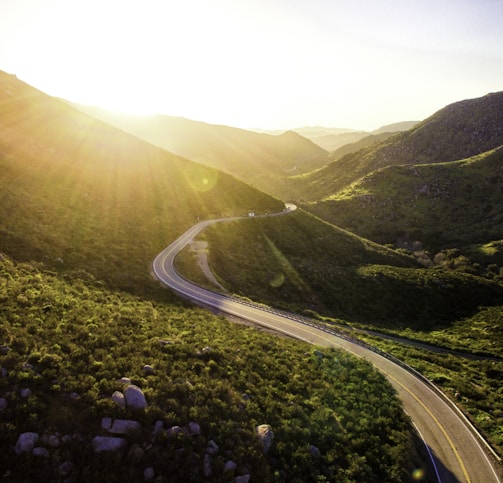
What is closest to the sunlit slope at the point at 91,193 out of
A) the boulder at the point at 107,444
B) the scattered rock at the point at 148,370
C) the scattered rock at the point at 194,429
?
the scattered rock at the point at 148,370

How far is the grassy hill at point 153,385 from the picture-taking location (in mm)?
13102

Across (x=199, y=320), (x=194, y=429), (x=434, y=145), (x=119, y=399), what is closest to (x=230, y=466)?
(x=194, y=429)

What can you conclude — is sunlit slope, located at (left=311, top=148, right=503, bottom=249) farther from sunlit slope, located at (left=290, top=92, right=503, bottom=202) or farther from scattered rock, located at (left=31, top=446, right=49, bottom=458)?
scattered rock, located at (left=31, top=446, right=49, bottom=458)

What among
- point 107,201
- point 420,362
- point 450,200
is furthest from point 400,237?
point 107,201

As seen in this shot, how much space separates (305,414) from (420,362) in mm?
20098

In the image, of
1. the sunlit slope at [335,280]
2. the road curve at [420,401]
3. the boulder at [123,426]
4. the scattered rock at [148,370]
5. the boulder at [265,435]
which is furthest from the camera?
the sunlit slope at [335,280]

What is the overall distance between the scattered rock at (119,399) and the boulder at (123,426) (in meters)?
0.87

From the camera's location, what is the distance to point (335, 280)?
198ft

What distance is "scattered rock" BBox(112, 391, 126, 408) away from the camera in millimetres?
14812

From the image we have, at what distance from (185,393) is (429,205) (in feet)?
424

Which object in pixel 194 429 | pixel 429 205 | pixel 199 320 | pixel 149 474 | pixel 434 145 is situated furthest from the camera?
pixel 434 145

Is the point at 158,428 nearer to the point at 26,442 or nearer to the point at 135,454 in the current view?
the point at 135,454

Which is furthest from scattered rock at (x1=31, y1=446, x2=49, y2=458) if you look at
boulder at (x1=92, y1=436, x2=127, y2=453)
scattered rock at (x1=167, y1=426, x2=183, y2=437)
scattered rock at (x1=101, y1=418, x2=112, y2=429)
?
scattered rock at (x1=167, y1=426, x2=183, y2=437)

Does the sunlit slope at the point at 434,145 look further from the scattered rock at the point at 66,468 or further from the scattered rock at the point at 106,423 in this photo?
the scattered rock at the point at 66,468
